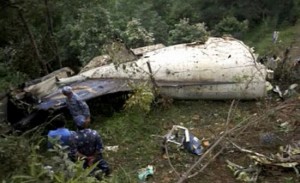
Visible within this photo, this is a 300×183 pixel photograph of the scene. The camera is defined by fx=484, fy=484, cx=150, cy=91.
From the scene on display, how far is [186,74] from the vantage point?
30.2 feet

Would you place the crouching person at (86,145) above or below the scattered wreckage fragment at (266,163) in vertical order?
above

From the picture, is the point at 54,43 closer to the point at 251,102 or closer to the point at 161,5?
the point at 251,102

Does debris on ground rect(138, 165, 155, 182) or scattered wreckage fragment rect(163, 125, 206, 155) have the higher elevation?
scattered wreckage fragment rect(163, 125, 206, 155)

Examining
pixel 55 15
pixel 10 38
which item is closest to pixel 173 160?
pixel 10 38

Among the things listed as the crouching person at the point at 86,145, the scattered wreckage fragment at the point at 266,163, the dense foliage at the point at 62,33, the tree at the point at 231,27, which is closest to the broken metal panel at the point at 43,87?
the dense foliage at the point at 62,33

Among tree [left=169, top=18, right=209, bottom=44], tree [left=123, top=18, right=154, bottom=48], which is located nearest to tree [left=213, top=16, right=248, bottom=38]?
tree [left=169, top=18, right=209, bottom=44]

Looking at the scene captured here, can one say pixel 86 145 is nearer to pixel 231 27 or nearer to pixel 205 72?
pixel 205 72

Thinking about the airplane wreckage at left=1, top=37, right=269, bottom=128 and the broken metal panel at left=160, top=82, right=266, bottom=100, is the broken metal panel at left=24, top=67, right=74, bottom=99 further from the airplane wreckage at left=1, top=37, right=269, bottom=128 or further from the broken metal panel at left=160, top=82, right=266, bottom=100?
the broken metal panel at left=160, top=82, right=266, bottom=100

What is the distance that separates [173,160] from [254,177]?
129 cm

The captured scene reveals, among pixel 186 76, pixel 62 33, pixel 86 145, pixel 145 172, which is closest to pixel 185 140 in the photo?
pixel 145 172

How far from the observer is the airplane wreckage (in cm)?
902

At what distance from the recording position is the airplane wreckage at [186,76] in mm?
9016

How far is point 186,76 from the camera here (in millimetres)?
9227

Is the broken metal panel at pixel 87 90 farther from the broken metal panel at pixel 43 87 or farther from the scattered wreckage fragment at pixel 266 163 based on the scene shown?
the scattered wreckage fragment at pixel 266 163
